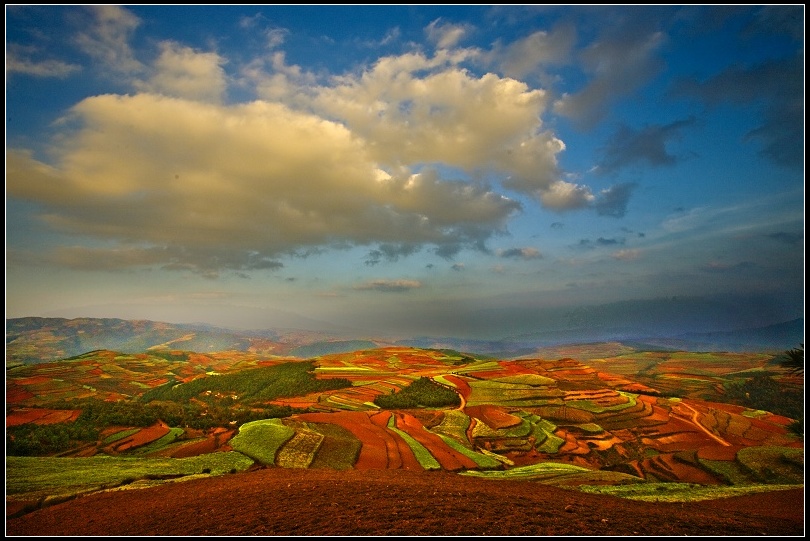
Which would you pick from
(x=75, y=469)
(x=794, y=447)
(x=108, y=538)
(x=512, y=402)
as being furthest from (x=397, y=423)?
(x=794, y=447)

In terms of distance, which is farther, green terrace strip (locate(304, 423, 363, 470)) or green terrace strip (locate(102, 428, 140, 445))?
green terrace strip (locate(102, 428, 140, 445))

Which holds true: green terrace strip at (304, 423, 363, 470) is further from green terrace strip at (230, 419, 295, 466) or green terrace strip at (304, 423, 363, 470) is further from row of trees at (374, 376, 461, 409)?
row of trees at (374, 376, 461, 409)

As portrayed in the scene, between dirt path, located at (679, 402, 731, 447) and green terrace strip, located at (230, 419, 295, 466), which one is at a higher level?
green terrace strip, located at (230, 419, 295, 466)

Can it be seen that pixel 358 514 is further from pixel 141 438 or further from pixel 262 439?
pixel 141 438

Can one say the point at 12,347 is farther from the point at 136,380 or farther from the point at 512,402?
the point at 512,402

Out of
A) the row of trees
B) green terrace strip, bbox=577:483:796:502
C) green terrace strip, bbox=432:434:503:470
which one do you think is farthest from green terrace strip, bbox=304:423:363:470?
the row of trees

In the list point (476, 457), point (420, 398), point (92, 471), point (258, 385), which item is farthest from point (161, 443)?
point (258, 385)

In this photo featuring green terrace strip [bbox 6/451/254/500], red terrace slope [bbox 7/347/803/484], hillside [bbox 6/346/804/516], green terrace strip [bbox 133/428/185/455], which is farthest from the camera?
red terrace slope [bbox 7/347/803/484]
